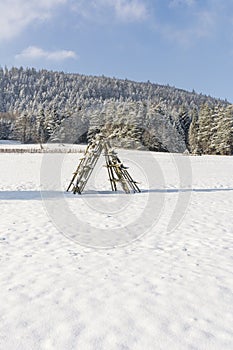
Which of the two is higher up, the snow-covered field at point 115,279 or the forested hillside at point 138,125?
the forested hillside at point 138,125

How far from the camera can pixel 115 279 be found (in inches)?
178

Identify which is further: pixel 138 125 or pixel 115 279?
pixel 138 125

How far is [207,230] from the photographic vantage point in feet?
24.3

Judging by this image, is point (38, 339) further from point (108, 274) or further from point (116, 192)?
point (116, 192)

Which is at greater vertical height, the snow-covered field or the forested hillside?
the forested hillside

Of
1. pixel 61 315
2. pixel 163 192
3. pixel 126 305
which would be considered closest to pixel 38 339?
pixel 61 315

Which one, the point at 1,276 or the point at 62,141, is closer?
the point at 1,276

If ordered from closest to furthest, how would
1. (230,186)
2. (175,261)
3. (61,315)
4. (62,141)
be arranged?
(61,315) < (175,261) < (230,186) < (62,141)

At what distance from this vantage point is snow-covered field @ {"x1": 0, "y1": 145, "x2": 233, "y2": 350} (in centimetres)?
318

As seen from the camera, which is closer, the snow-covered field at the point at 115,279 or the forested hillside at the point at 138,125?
the snow-covered field at the point at 115,279

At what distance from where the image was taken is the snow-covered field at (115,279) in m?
3.18

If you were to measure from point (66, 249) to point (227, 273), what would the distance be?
3.15m

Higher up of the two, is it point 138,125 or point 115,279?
point 138,125

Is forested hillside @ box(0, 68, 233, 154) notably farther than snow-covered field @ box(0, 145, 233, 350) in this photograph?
Yes
